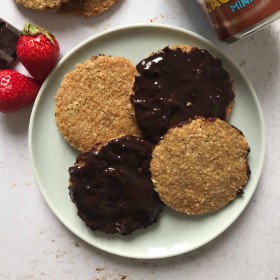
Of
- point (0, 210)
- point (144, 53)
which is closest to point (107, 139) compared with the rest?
point (144, 53)

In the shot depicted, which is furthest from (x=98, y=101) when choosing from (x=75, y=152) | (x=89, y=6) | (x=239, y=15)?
(x=239, y=15)

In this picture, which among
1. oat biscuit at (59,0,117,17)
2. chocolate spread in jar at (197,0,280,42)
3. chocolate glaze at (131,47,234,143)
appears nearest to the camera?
chocolate spread in jar at (197,0,280,42)

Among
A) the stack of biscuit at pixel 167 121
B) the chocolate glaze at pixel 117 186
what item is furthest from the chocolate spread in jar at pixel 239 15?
the chocolate glaze at pixel 117 186

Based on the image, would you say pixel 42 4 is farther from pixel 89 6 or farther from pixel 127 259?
pixel 127 259

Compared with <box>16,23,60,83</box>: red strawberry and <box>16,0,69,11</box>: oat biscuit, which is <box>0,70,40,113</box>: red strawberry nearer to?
<box>16,23,60,83</box>: red strawberry

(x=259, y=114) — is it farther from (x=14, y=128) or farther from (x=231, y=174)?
(x=14, y=128)

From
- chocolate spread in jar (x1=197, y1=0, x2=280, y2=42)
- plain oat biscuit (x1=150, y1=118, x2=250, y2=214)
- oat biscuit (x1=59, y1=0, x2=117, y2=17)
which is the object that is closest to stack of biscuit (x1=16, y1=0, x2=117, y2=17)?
oat biscuit (x1=59, y1=0, x2=117, y2=17)
